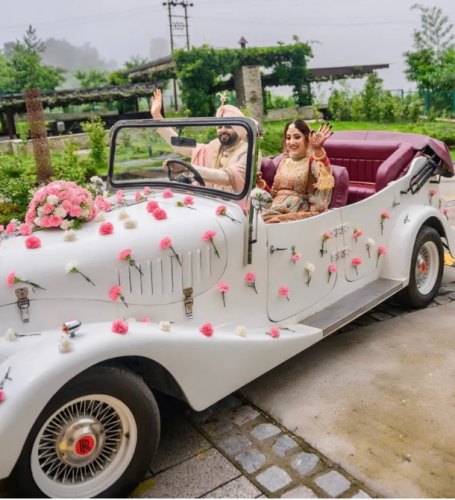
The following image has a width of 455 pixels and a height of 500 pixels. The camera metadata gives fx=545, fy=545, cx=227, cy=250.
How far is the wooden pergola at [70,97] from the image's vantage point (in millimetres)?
23062

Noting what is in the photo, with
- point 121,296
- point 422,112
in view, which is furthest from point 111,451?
point 422,112

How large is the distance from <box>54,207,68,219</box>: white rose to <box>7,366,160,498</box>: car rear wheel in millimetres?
854

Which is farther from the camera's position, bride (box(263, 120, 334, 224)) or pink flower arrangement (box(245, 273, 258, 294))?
bride (box(263, 120, 334, 224))

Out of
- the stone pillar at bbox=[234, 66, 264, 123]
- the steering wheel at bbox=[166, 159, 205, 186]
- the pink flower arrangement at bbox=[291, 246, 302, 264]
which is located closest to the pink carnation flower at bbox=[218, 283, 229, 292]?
the pink flower arrangement at bbox=[291, 246, 302, 264]

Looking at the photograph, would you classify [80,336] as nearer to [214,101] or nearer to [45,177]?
[45,177]

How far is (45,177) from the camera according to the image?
453 inches

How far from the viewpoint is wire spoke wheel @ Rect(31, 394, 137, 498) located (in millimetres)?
2383

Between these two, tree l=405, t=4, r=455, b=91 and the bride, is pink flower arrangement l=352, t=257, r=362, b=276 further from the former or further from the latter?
tree l=405, t=4, r=455, b=91

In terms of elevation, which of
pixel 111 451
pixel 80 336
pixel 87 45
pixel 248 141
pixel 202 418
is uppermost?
pixel 87 45

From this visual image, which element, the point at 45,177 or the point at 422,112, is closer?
the point at 45,177

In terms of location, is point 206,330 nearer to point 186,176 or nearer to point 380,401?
point 186,176

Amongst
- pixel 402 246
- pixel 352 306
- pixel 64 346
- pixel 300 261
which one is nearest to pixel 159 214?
pixel 64 346

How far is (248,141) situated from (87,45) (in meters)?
182

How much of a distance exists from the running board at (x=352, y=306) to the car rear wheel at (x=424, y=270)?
0.30m
